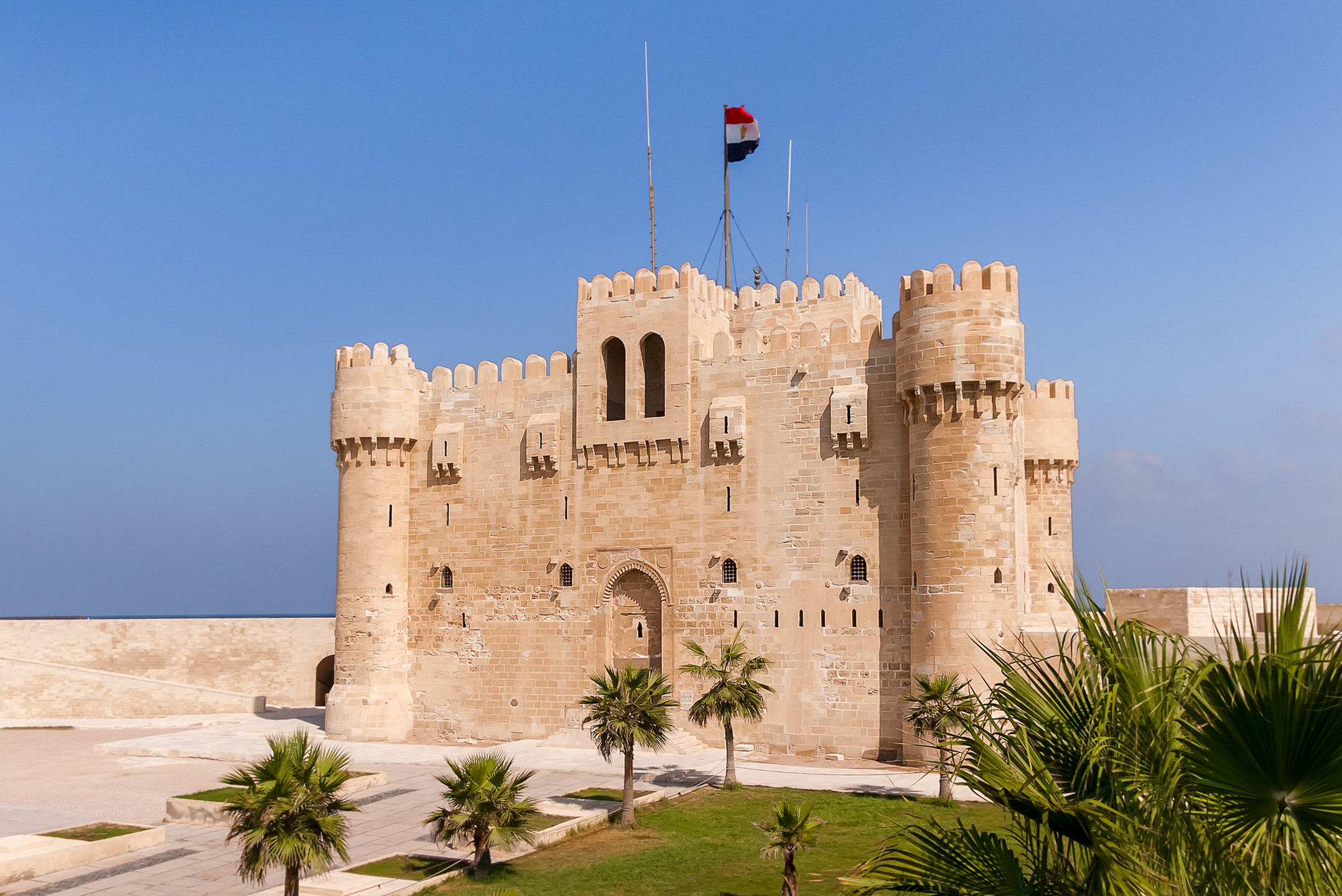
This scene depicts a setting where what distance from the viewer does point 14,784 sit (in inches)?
936

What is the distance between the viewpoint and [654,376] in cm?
3247

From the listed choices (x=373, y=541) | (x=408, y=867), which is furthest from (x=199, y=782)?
(x=408, y=867)

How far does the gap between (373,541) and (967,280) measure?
720 inches

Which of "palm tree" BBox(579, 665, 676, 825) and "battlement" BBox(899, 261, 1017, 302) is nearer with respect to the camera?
"palm tree" BBox(579, 665, 676, 825)

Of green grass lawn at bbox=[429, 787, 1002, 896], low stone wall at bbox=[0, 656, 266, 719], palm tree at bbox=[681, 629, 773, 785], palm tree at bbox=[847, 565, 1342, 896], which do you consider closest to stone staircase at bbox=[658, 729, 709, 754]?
palm tree at bbox=[681, 629, 773, 785]

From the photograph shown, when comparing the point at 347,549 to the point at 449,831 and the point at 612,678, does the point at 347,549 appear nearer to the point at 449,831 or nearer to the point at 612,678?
the point at 612,678

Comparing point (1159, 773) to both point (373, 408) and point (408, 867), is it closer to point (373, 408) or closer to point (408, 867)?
point (408, 867)

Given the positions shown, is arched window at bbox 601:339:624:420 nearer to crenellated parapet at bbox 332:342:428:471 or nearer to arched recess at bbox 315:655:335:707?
crenellated parapet at bbox 332:342:428:471

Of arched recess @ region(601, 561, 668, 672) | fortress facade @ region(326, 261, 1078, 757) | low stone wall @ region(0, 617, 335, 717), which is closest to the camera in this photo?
fortress facade @ region(326, 261, 1078, 757)

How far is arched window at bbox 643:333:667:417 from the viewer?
31.5 meters

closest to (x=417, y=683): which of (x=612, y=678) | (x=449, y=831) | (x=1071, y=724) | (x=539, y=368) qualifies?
(x=539, y=368)

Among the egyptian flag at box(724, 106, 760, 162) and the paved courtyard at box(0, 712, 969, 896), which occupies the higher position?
the egyptian flag at box(724, 106, 760, 162)

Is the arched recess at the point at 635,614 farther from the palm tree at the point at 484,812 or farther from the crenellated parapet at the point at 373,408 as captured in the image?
the palm tree at the point at 484,812

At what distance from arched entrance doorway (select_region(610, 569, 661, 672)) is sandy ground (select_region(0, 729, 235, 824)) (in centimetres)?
1016
